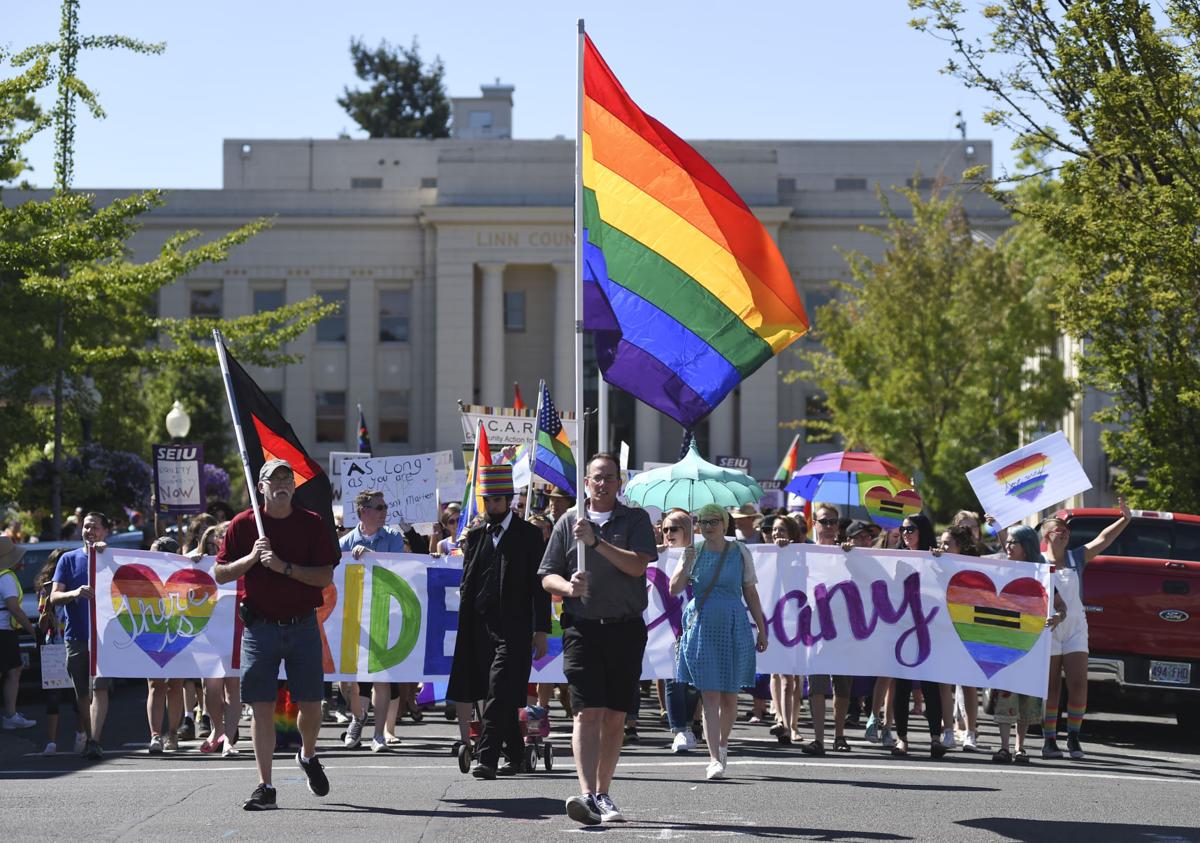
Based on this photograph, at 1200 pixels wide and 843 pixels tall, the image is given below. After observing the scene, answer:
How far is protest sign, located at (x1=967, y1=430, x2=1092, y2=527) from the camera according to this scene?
1456 centimetres

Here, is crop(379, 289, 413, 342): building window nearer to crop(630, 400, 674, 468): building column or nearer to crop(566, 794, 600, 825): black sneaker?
crop(630, 400, 674, 468): building column

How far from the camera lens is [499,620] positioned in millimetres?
11031

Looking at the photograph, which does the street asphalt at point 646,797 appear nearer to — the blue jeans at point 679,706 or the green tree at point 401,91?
the blue jeans at point 679,706

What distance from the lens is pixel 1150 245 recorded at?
62.3ft

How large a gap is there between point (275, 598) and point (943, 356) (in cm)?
3207

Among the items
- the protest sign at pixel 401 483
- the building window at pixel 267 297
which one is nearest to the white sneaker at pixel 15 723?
the protest sign at pixel 401 483

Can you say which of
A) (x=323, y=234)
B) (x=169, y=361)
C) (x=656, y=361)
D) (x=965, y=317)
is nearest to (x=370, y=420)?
(x=323, y=234)

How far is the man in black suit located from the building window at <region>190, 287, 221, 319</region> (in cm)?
5989

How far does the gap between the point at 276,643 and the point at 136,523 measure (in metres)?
25.3

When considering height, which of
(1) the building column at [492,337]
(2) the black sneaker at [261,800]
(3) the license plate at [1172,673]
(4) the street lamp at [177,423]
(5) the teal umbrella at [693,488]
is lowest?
(2) the black sneaker at [261,800]

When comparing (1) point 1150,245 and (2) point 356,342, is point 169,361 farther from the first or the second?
(2) point 356,342

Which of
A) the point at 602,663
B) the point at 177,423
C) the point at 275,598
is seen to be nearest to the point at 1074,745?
the point at 602,663

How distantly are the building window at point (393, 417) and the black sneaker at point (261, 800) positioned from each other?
61.7 metres

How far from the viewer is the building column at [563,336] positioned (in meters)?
68.1
